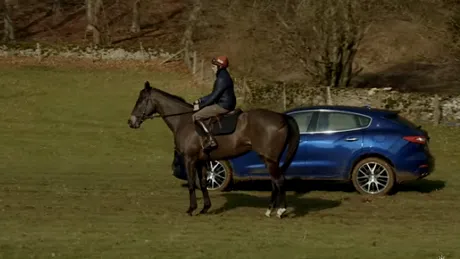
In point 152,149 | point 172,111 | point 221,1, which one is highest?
point 221,1

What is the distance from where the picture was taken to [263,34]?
4109cm

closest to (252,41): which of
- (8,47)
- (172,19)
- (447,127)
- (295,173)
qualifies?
(447,127)

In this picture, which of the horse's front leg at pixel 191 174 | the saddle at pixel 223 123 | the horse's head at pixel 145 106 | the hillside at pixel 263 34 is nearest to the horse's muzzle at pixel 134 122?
the horse's head at pixel 145 106

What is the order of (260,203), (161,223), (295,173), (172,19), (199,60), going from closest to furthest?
(161,223) < (260,203) < (295,173) < (199,60) < (172,19)

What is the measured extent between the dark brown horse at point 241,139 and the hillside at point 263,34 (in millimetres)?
20690

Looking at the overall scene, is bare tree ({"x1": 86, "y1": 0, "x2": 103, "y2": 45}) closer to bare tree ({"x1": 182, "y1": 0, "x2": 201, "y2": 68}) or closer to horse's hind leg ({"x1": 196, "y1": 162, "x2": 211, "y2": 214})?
bare tree ({"x1": 182, "y1": 0, "x2": 201, "y2": 68})

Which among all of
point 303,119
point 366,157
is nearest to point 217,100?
point 303,119

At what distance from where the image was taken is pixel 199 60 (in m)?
51.6

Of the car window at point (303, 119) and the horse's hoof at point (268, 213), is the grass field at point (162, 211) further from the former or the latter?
the car window at point (303, 119)

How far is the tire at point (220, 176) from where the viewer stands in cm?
1938

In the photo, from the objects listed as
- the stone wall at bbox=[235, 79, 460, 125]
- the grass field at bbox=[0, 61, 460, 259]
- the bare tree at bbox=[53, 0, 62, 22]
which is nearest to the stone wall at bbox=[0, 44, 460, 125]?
the stone wall at bbox=[235, 79, 460, 125]

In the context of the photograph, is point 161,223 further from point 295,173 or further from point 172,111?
point 295,173

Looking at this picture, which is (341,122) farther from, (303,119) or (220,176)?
(220,176)

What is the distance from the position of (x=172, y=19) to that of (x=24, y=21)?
11363 millimetres
